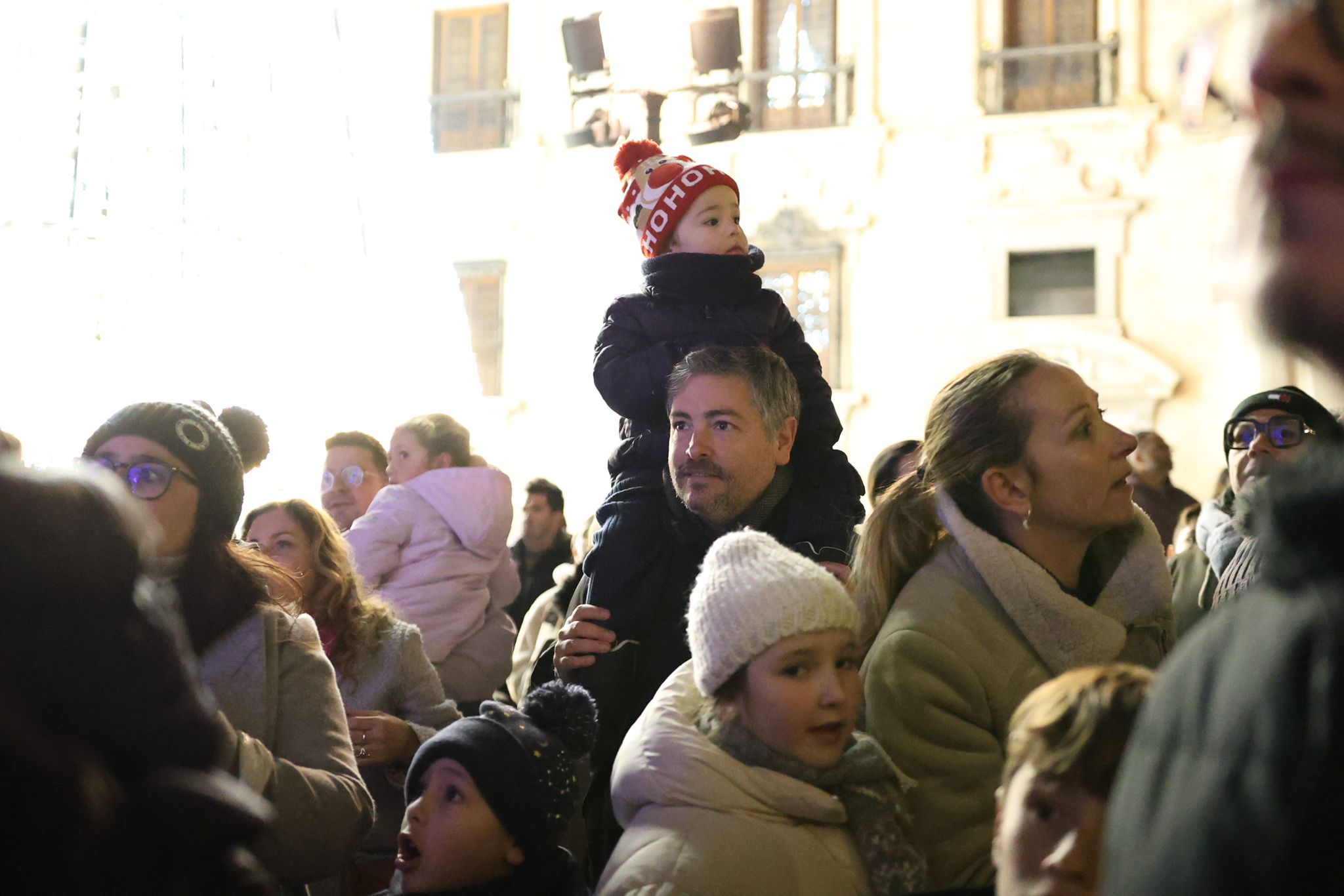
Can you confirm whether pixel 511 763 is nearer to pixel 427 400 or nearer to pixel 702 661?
pixel 702 661

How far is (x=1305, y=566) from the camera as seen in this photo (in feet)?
3.23

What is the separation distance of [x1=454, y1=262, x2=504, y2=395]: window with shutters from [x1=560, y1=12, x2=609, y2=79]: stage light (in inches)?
176

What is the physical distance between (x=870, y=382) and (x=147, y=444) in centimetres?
1308

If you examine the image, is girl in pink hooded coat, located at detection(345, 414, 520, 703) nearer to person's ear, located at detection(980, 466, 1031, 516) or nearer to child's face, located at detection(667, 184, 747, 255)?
child's face, located at detection(667, 184, 747, 255)

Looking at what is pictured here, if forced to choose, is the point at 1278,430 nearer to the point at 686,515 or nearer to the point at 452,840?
the point at 686,515

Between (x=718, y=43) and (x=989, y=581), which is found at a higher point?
(x=718, y=43)

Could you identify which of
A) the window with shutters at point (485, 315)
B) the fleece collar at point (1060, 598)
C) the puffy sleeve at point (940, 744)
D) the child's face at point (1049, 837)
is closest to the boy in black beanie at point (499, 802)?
the puffy sleeve at point (940, 744)

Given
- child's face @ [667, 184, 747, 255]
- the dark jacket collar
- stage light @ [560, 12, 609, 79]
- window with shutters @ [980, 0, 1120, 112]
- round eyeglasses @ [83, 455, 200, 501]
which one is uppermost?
window with shutters @ [980, 0, 1120, 112]

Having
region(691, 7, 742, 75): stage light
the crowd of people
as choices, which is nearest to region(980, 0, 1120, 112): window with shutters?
region(691, 7, 742, 75): stage light

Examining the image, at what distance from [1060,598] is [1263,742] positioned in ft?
5.60

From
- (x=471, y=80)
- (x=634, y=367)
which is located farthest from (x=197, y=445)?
(x=471, y=80)

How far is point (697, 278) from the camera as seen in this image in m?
3.53

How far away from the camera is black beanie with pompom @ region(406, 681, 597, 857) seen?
2615 mm

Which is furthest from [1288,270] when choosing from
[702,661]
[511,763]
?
[511,763]
